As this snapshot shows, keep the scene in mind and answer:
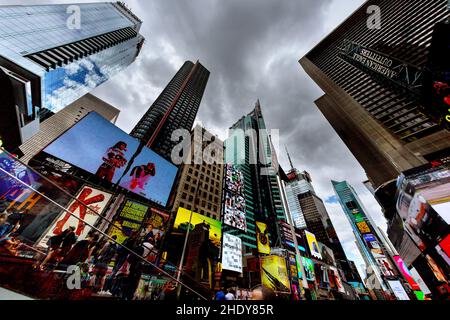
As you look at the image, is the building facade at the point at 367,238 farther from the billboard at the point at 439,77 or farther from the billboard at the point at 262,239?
the billboard at the point at 439,77

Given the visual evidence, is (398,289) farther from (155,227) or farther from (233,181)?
(155,227)

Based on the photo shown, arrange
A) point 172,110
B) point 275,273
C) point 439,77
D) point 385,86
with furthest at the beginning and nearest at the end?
1. point 172,110
2. point 275,273
3. point 385,86
4. point 439,77

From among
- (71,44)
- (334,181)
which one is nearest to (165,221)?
(71,44)

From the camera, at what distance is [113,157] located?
20188 millimetres

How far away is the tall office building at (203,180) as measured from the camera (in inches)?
1374

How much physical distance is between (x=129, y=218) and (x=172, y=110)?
56.9 meters

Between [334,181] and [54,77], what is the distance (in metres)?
140

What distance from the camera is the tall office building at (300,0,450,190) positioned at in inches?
784

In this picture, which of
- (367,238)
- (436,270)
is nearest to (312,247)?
(436,270)

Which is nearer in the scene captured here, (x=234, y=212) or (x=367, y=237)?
(x=234, y=212)

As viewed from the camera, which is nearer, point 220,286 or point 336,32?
point 220,286
